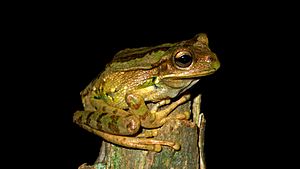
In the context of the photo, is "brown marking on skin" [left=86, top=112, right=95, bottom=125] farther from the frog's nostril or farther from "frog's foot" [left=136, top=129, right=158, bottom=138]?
the frog's nostril

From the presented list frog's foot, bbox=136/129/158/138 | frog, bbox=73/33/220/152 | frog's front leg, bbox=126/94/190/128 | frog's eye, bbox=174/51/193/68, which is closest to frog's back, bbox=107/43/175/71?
frog, bbox=73/33/220/152

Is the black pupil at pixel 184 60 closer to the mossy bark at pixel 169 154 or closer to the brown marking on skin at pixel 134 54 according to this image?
the brown marking on skin at pixel 134 54

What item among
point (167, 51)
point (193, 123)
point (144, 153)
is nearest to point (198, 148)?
point (193, 123)

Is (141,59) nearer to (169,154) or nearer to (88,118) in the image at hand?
(88,118)

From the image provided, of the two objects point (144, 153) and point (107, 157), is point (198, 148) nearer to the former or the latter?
point (144, 153)

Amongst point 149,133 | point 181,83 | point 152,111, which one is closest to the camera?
point 149,133

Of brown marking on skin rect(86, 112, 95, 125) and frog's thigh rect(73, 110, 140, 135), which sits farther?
brown marking on skin rect(86, 112, 95, 125)

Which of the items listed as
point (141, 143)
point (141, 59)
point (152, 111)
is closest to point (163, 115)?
point (152, 111)
